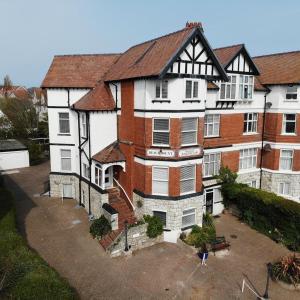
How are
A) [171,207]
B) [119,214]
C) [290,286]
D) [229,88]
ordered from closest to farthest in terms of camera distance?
[290,286], [171,207], [119,214], [229,88]

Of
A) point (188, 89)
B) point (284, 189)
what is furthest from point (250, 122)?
point (188, 89)

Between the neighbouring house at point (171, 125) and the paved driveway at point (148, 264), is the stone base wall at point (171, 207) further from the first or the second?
the paved driveway at point (148, 264)

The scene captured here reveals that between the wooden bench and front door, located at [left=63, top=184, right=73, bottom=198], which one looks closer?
the wooden bench

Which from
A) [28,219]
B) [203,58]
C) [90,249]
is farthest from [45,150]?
[203,58]

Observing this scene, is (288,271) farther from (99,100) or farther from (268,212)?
(99,100)

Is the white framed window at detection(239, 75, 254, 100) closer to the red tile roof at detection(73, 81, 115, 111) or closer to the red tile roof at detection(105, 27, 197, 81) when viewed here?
the red tile roof at detection(105, 27, 197, 81)

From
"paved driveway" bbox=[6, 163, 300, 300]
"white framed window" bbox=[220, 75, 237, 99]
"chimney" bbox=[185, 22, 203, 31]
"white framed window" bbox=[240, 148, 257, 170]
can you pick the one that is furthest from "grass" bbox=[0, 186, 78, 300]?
"white framed window" bbox=[240, 148, 257, 170]

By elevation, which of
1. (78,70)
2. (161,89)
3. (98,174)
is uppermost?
(78,70)

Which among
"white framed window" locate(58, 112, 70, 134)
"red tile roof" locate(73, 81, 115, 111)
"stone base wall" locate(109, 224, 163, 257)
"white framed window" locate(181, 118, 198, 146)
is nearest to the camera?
"stone base wall" locate(109, 224, 163, 257)
